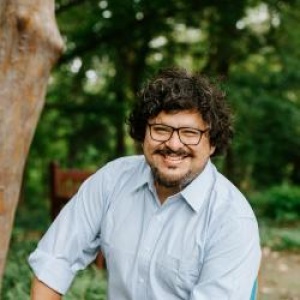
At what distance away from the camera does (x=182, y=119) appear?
2133 mm

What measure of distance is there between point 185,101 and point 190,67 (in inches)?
197

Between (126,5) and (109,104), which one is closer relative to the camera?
(126,5)

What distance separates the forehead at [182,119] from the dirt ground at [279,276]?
176 inches

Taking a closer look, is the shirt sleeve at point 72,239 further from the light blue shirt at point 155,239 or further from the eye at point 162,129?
the eye at point 162,129

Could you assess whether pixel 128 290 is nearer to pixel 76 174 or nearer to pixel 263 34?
pixel 76 174

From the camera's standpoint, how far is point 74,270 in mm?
2225

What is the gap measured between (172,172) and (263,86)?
8802 mm

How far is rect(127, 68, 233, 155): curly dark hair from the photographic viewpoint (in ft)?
7.09

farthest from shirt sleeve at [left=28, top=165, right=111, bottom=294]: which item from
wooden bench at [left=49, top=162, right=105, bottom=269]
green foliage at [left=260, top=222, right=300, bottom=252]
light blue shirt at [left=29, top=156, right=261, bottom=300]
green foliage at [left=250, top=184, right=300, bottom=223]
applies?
green foliage at [left=250, top=184, right=300, bottom=223]

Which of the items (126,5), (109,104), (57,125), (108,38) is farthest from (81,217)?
(57,125)

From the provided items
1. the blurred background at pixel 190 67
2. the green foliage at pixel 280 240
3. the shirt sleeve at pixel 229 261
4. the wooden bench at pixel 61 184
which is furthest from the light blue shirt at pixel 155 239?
the green foliage at pixel 280 240

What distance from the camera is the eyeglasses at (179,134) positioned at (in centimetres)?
212

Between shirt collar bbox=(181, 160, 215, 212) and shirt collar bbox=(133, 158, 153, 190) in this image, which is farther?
shirt collar bbox=(133, 158, 153, 190)

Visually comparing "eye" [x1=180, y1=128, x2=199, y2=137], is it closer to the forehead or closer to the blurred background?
the forehead
